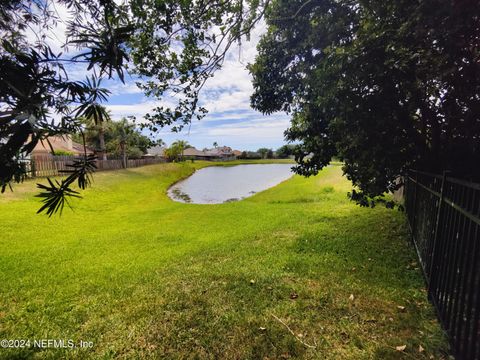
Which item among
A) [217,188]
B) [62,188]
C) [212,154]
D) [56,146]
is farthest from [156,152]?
[62,188]

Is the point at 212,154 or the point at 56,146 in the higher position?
the point at 56,146

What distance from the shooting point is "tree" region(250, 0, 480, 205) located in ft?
9.82

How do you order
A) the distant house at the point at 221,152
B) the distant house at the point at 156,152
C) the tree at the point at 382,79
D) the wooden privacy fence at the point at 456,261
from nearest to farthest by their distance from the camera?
1. the wooden privacy fence at the point at 456,261
2. the tree at the point at 382,79
3. the distant house at the point at 156,152
4. the distant house at the point at 221,152

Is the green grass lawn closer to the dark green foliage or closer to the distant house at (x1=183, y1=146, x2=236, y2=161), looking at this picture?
the dark green foliage

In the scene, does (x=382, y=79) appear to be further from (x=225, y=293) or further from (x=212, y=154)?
(x=212, y=154)

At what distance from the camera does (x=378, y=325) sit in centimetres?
287

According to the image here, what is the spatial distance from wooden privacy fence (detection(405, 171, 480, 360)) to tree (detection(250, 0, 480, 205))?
4.01 feet

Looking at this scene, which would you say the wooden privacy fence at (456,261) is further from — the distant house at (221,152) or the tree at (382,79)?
the distant house at (221,152)

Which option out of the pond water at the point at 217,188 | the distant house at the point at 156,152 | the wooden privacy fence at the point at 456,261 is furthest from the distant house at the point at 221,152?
the wooden privacy fence at the point at 456,261

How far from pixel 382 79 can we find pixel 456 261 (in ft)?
8.63

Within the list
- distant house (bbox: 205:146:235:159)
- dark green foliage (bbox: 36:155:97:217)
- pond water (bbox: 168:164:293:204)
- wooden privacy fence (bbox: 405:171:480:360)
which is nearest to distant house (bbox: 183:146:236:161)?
distant house (bbox: 205:146:235:159)

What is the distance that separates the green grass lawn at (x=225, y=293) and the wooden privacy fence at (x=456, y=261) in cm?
29

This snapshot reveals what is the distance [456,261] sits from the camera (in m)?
2.43

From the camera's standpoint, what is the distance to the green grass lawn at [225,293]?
2662 millimetres
